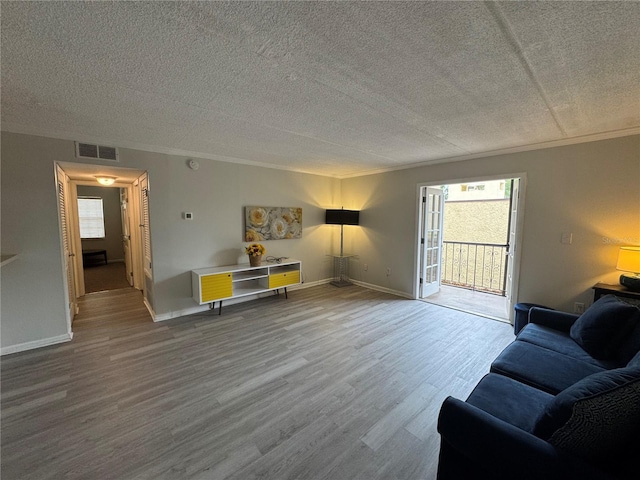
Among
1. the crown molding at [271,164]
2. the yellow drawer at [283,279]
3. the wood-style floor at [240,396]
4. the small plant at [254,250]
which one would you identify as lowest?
the wood-style floor at [240,396]

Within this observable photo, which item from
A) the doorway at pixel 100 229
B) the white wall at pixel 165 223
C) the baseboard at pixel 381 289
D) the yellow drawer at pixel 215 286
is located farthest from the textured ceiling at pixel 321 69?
the doorway at pixel 100 229

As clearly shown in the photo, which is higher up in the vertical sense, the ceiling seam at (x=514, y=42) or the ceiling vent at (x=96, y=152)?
the ceiling seam at (x=514, y=42)

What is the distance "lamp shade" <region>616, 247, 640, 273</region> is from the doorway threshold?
4.74 ft

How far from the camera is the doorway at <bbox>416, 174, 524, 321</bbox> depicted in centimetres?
400

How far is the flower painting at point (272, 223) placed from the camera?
453 cm

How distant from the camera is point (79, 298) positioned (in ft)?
15.2

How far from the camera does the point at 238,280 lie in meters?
4.18

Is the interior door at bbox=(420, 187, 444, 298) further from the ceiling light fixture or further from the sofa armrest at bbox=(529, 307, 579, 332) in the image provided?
the ceiling light fixture

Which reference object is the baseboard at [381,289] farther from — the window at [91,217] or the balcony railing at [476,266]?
the window at [91,217]

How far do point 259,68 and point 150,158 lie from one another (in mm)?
2639

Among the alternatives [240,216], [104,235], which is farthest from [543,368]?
[104,235]

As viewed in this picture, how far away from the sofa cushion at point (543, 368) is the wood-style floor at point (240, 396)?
0.52 m

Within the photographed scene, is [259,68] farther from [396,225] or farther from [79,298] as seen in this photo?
[79,298]

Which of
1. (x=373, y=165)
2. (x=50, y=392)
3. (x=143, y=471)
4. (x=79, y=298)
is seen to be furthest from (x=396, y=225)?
(x=79, y=298)
